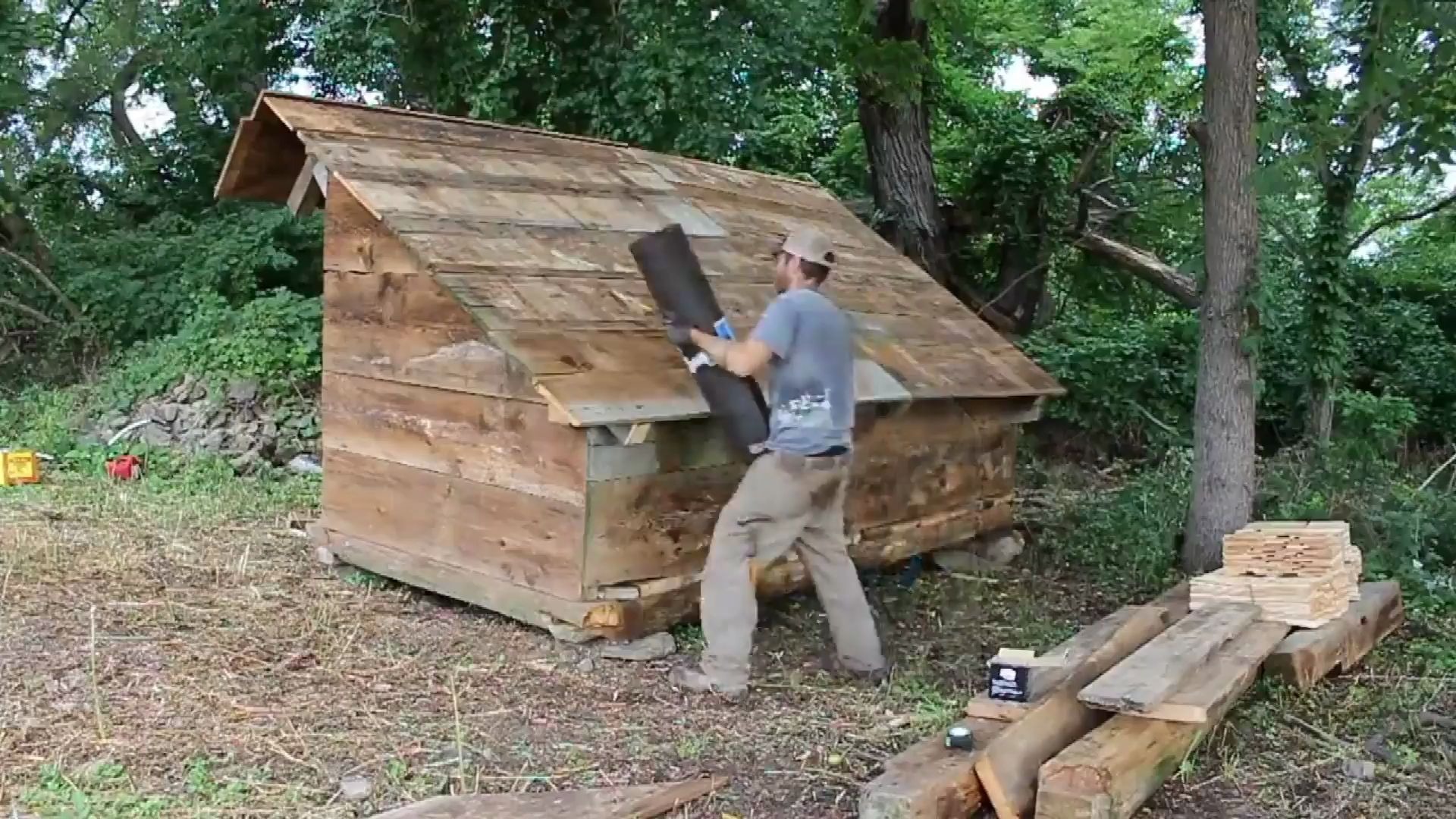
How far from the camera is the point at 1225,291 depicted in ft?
24.0

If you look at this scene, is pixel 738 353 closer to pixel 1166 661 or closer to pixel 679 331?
pixel 679 331

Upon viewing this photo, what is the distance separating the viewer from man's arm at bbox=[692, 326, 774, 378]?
5066mm

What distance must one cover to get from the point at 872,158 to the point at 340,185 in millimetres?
6578

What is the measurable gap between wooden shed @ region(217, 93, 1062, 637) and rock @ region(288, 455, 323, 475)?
3.22 m

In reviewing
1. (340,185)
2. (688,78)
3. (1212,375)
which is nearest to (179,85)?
(688,78)

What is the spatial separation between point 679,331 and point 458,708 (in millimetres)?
1729

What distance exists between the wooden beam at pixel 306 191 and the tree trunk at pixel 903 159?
588cm

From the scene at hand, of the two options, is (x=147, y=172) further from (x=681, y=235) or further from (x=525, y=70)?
(x=681, y=235)

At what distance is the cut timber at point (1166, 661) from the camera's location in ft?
14.3

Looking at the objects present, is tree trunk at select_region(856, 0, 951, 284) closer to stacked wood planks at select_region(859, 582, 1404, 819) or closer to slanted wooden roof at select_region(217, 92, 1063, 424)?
slanted wooden roof at select_region(217, 92, 1063, 424)

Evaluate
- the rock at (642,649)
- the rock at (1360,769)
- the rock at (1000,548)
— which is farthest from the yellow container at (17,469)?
the rock at (1360,769)

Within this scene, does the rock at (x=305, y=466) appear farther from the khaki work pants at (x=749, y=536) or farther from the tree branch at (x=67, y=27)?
the tree branch at (x=67, y=27)

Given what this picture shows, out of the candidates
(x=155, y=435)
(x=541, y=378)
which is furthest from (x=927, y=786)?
(x=155, y=435)

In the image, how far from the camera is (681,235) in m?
5.82
